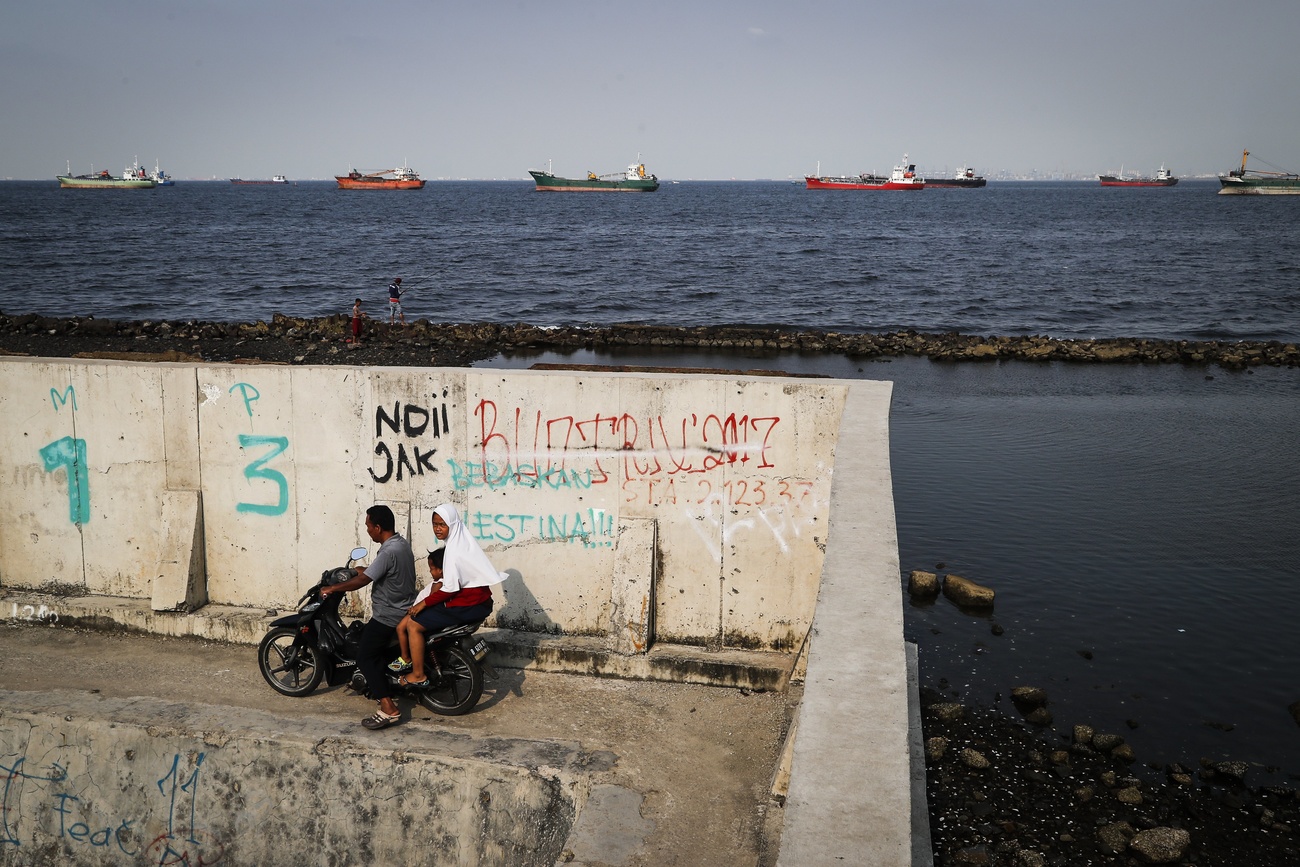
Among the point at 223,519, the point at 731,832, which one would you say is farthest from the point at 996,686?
the point at 223,519

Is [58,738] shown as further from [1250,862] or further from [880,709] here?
[1250,862]

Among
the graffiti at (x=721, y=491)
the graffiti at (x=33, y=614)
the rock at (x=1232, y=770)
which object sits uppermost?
the graffiti at (x=721, y=491)

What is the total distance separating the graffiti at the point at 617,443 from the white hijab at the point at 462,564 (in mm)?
1529

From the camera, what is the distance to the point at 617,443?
7.96 metres

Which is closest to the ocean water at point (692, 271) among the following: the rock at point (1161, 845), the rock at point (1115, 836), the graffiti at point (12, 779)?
the rock at point (1115, 836)

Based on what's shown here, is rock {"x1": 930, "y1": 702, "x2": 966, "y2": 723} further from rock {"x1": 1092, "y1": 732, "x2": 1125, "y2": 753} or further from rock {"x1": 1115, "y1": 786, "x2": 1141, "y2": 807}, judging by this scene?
rock {"x1": 1115, "y1": 786, "x2": 1141, "y2": 807}

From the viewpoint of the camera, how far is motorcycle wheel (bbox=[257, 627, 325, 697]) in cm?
727

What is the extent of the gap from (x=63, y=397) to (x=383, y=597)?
3961 mm

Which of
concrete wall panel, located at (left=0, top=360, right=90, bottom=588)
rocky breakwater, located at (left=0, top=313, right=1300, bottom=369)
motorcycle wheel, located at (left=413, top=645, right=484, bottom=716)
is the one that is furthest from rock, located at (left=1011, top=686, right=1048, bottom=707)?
rocky breakwater, located at (left=0, top=313, right=1300, bottom=369)

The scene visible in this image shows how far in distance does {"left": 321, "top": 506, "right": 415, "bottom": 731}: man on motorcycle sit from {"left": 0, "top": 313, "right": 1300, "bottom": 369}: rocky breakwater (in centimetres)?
1874

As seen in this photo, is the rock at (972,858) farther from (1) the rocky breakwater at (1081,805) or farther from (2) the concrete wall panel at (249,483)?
(2) the concrete wall panel at (249,483)

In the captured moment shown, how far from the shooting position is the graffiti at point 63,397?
8609 mm

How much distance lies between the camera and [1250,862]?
23.1 ft

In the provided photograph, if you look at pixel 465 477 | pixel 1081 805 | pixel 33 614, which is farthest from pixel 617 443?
pixel 33 614
